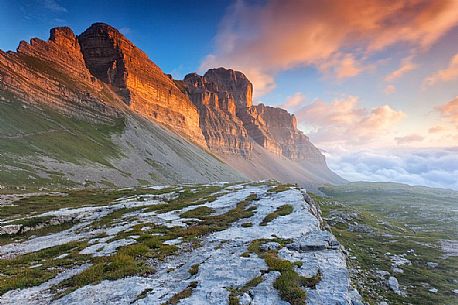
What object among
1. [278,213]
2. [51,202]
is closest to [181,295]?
[278,213]

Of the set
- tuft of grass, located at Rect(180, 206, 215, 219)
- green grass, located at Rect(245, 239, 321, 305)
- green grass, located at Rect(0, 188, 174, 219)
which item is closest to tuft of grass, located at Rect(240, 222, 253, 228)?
tuft of grass, located at Rect(180, 206, 215, 219)

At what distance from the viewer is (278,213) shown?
30172mm

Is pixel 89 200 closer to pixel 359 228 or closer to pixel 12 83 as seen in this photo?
pixel 359 228

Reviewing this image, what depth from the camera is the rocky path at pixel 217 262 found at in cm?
1274

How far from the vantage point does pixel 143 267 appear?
52.9 ft

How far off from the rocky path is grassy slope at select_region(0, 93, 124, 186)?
170 ft

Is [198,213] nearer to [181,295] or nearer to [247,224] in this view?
[247,224]

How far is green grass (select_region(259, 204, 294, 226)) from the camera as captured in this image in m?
27.6

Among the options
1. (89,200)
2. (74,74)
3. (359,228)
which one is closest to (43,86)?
(74,74)

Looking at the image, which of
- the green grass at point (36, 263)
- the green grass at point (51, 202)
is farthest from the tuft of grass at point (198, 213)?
the green grass at point (51, 202)

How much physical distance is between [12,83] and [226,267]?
153232 millimetres

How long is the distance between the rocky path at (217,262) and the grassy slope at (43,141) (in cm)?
5196

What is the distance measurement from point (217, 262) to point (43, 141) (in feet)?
357

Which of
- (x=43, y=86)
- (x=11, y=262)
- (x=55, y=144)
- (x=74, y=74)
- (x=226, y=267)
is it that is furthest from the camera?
(x=74, y=74)
